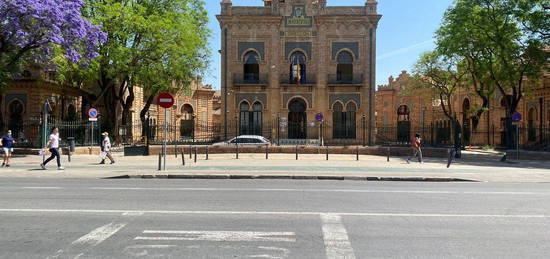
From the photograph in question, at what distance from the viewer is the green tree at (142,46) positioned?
30.1m

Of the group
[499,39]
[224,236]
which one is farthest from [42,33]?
[499,39]

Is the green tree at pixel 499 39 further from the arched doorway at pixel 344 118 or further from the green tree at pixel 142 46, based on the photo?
the green tree at pixel 142 46

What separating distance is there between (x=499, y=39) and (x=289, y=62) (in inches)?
702

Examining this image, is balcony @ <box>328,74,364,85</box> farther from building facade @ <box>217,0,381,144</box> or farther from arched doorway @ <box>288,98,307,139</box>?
arched doorway @ <box>288,98,307,139</box>

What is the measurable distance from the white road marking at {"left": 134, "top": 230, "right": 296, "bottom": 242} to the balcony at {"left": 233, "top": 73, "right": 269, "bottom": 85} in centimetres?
3521

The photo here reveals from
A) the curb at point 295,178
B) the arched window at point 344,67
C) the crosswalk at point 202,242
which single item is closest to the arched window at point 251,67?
the arched window at point 344,67

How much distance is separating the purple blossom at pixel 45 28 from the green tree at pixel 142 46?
2.16 meters

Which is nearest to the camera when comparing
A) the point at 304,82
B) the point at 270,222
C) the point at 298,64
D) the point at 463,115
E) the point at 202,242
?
the point at 202,242

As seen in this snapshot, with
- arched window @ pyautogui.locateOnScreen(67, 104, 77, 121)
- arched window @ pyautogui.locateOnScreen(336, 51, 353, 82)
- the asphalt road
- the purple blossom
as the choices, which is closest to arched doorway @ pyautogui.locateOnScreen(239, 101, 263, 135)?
arched window @ pyautogui.locateOnScreen(336, 51, 353, 82)

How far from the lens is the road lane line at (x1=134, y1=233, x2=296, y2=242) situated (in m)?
6.24

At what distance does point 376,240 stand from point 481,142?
44821mm

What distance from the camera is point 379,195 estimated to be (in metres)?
11.0

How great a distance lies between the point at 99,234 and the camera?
652 centimetres

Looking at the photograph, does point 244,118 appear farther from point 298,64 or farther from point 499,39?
point 499,39
